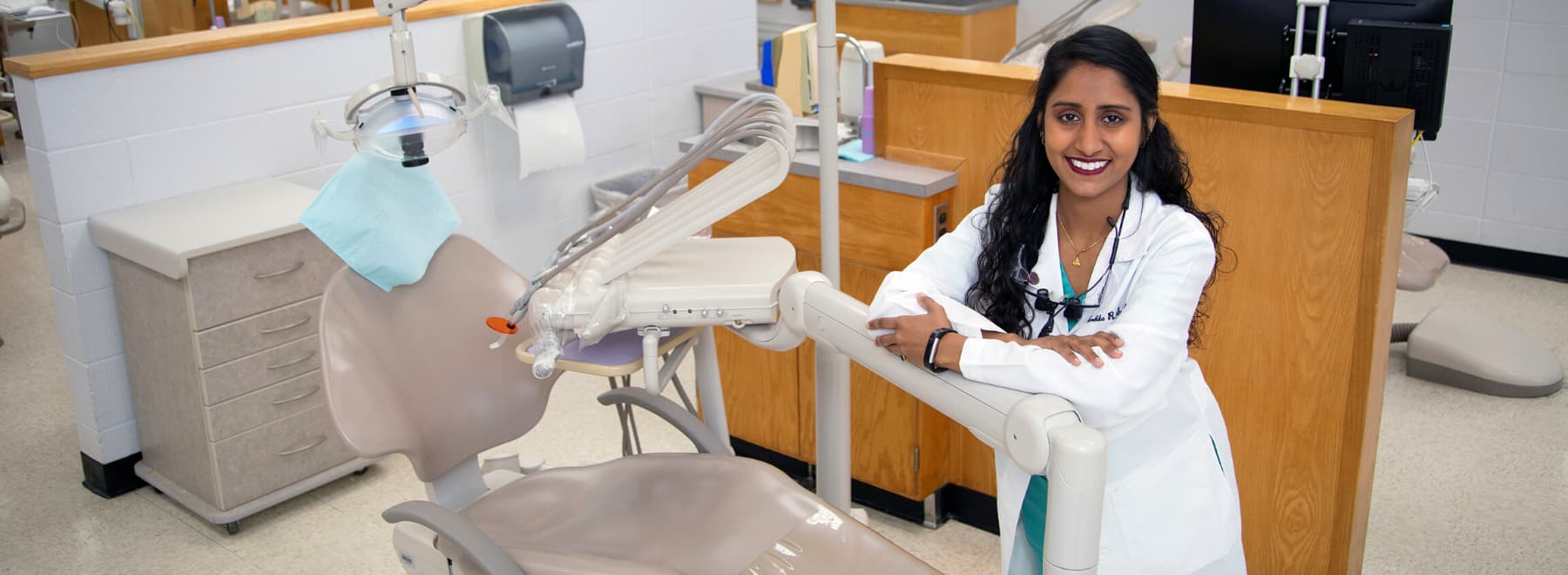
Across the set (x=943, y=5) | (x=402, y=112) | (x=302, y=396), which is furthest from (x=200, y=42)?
(x=943, y=5)

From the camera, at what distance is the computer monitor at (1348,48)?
2564 mm

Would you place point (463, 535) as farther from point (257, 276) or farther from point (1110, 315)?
point (257, 276)

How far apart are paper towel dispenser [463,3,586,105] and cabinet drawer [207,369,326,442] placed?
3.60 ft

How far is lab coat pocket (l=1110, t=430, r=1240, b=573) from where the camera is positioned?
Result: 171 centimetres

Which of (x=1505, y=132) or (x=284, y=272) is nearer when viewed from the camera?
(x=284, y=272)

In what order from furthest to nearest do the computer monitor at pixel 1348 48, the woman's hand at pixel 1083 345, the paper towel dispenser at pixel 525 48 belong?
the paper towel dispenser at pixel 525 48, the computer monitor at pixel 1348 48, the woman's hand at pixel 1083 345

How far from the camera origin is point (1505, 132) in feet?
15.1

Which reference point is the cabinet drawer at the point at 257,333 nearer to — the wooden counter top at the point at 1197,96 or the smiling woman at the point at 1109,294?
the wooden counter top at the point at 1197,96

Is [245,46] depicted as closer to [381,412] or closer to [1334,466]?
[381,412]

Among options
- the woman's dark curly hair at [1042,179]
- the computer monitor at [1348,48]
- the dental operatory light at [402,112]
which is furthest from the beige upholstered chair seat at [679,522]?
the computer monitor at [1348,48]

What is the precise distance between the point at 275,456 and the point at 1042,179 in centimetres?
219

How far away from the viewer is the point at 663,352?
208 centimetres

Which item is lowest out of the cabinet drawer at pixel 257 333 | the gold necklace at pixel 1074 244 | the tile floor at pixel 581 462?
the tile floor at pixel 581 462

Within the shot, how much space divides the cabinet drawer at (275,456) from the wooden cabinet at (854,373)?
1026 millimetres
